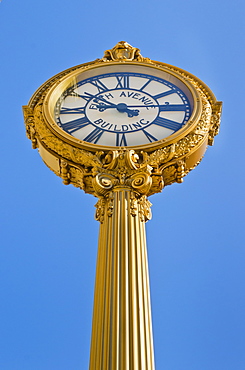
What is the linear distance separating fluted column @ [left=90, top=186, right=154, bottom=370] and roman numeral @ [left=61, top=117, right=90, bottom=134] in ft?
5.48

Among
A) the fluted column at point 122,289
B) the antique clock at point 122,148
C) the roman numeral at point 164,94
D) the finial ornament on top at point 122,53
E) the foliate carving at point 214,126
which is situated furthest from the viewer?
the finial ornament on top at point 122,53

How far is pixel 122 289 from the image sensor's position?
305 inches

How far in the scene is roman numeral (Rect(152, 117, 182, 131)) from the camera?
1043 centimetres

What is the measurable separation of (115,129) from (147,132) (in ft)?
1.73

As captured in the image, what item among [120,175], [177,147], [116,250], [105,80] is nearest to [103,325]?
[116,250]

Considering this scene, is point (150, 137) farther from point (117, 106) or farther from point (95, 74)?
point (95, 74)

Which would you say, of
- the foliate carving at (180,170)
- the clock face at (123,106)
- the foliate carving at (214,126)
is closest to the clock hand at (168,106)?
the clock face at (123,106)

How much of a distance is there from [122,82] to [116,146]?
7.63ft

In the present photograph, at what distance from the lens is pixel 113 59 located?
12281 mm

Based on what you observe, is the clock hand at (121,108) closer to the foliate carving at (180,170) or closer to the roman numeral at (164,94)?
the roman numeral at (164,94)

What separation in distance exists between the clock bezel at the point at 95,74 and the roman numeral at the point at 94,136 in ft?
1.27

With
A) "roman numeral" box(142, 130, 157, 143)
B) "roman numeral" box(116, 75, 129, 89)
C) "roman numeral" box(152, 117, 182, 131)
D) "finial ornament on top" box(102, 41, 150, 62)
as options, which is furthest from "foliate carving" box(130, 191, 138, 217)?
"finial ornament on top" box(102, 41, 150, 62)

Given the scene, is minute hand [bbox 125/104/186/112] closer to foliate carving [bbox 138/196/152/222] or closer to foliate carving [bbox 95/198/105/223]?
foliate carving [bbox 138/196/152/222]

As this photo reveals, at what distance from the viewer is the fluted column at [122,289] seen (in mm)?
7094
